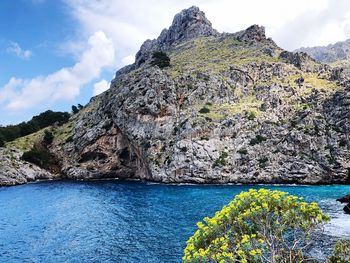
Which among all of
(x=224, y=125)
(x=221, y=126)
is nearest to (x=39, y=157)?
(x=221, y=126)

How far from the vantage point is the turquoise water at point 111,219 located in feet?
149

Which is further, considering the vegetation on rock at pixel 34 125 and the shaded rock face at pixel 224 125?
the vegetation on rock at pixel 34 125

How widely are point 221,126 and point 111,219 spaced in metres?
57.5

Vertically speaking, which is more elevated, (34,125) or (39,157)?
(34,125)

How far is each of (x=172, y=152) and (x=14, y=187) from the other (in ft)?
169

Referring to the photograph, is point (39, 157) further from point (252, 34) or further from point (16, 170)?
point (252, 34)

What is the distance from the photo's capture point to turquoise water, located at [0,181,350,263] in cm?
4544

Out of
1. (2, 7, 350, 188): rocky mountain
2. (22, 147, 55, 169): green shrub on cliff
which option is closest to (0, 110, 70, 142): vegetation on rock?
(2, 7, 350, 188): rocky mountain

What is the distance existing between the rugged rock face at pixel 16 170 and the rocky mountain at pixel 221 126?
7642 mm

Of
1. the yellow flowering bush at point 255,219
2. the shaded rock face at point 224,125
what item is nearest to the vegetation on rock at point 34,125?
the shaded rock face at point 224,125

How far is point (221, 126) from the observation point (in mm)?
110000

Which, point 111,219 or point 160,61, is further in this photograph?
point 160,61

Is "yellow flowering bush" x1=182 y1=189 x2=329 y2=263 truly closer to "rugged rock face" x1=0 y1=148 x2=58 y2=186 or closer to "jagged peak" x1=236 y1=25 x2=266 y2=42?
"rugged rock face" x1=0 y1=148 x2=58 y2=186

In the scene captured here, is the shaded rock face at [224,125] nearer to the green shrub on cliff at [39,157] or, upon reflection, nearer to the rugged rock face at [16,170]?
the green shrub on cliff at [39,157]
